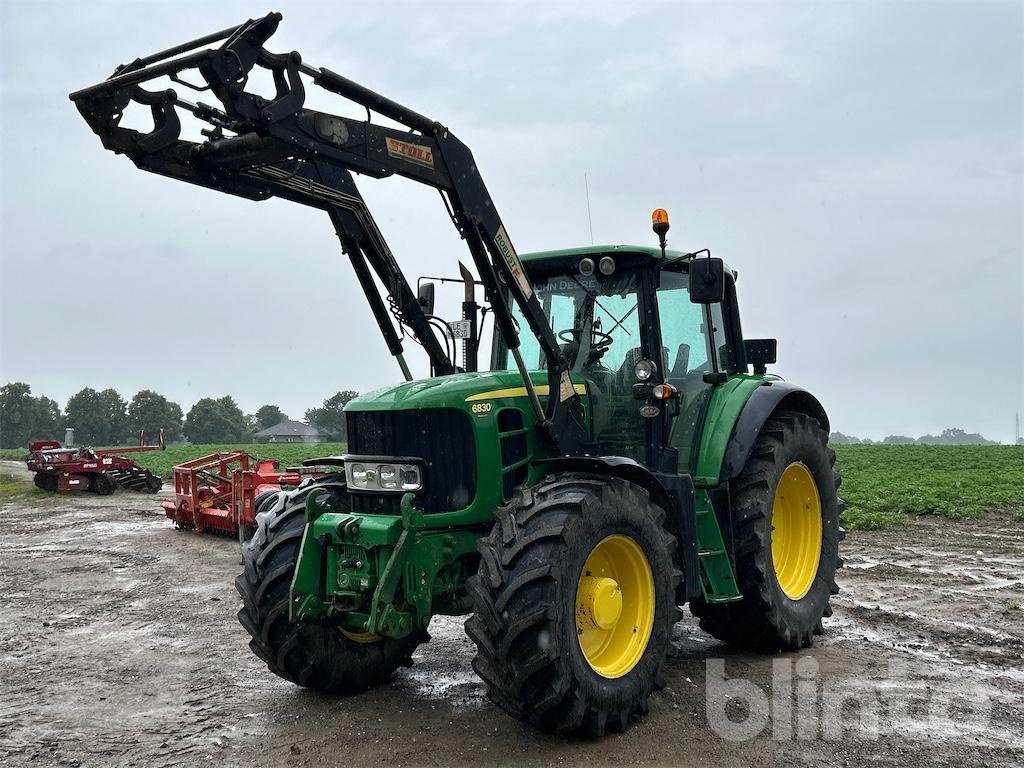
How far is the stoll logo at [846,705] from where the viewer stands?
4.81 m

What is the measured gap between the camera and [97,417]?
84125 mm

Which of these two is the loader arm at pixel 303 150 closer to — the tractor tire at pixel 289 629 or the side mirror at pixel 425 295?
the side mirror at pixel 425 295

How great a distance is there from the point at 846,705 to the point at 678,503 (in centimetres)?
144

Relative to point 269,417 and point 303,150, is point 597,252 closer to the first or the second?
point 303,150

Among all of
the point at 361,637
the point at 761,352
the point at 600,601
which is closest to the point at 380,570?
the point at 361,637

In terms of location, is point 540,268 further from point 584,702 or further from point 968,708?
point 968,708

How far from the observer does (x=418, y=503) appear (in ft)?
17.3

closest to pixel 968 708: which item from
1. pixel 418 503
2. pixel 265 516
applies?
pixel 418 503

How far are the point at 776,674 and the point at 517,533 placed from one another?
233 cm

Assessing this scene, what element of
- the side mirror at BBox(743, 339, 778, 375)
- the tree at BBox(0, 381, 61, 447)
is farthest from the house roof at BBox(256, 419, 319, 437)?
the side mirror at BBox(743, 339, 778, 375)

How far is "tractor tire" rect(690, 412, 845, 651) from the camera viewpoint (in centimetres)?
615

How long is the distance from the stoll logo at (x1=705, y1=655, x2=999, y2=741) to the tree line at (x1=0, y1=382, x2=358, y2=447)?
7459 centimetres

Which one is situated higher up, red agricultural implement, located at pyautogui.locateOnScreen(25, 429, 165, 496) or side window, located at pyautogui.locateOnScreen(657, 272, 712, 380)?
side window, located at pyautogui.locateOnScreen(657, 272, 712, 380)

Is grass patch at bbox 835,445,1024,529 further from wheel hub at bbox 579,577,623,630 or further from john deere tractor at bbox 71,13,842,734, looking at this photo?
wheel hub at bbox 579,577,623,630
